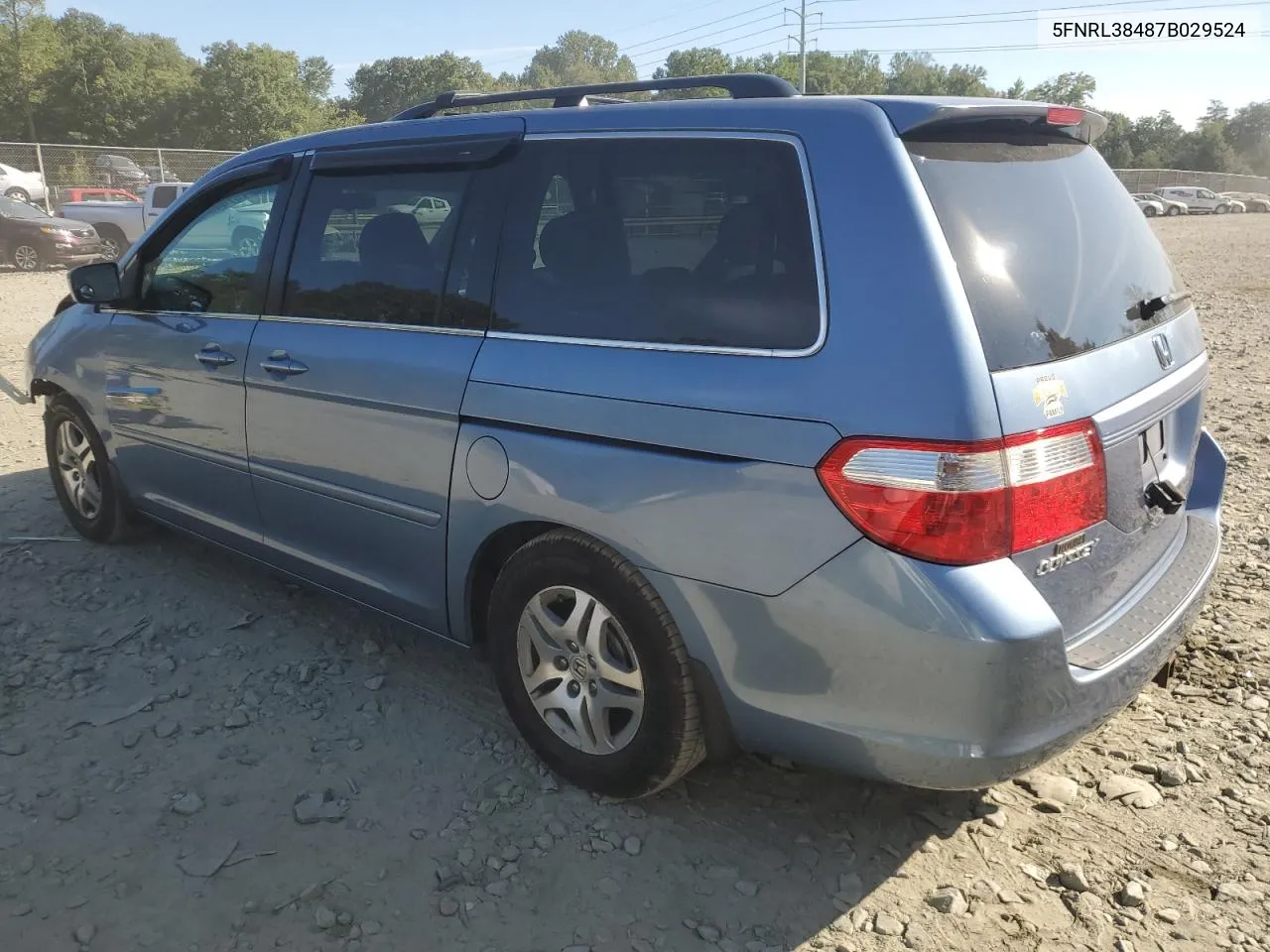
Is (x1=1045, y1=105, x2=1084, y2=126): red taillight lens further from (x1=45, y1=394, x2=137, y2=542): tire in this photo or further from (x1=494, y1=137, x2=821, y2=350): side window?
(x1=45, y1=394, x2=137, y2=542): tire

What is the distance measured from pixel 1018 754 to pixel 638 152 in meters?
1.80

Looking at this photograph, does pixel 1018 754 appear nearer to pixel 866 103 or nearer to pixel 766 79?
pixel 866 103

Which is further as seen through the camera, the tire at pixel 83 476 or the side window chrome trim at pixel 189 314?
the tire at pixel 83 476

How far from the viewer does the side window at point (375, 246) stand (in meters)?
3.18

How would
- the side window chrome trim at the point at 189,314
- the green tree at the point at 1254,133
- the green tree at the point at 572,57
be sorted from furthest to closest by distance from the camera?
the green tree at the point at 572,57
the green tree at the point at 1254,133
the side window chrome trim at the point at 189,314

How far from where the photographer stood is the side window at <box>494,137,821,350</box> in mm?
2396

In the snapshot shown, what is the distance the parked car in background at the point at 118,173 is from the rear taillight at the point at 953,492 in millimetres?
31328

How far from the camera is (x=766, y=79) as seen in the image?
2.80m

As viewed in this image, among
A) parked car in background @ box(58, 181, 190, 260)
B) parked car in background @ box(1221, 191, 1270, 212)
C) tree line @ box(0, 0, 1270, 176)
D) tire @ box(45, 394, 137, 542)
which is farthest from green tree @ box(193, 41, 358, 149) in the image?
tire @ box(45, 394, 137, 542)

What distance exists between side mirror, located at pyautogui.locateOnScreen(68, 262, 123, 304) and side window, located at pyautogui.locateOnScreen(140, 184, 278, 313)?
10cm

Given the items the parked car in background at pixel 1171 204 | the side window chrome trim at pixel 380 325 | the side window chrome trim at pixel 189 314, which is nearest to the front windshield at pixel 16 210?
the side window chrome trim at pixel 189 314

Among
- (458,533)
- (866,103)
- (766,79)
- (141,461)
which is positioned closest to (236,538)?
(141,461)

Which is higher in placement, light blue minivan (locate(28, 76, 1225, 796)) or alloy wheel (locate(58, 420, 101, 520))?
light blue minivan (locate(28, 76, 1225, 796))

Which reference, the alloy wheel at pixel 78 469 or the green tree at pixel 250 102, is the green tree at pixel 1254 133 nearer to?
the green tree at pixel 250 102
